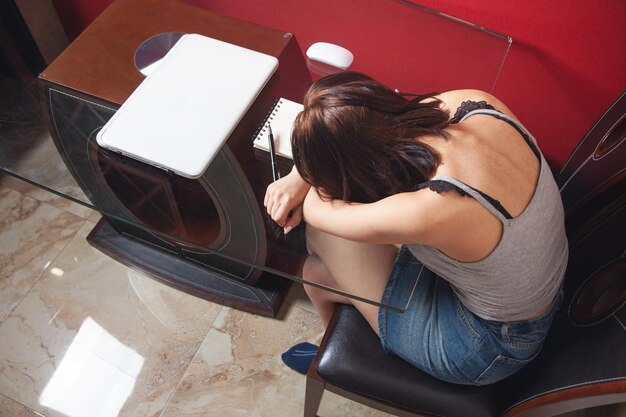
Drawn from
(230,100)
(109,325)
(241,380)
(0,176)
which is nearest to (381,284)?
(230,100)

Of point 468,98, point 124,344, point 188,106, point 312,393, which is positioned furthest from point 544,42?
point 124,344

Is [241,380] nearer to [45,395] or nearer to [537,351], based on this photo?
[45,395]

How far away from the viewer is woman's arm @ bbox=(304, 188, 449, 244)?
92 cm

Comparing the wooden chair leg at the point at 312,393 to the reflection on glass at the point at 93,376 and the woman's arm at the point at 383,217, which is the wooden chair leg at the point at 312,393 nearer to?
the woman's arm at the point at 383,217

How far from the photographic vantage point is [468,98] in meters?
1.10

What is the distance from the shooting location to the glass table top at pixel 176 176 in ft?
3.86

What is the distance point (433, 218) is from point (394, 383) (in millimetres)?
398

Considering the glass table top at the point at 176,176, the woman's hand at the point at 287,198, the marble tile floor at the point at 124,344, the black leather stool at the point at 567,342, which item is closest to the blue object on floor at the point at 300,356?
the marble tile floor at the point at 124,344

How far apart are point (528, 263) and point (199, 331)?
3.52 feet

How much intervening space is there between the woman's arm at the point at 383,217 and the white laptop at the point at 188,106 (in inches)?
10.3

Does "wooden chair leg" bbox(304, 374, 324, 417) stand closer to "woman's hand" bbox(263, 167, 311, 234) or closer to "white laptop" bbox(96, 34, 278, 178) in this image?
"woman's hand" bbox(263, 167, 311, 234)

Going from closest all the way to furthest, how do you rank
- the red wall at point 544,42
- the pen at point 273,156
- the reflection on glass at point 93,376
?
the pen at point 273,156 → the red wall at point 544,42 → the reflection on glass at point 93,376

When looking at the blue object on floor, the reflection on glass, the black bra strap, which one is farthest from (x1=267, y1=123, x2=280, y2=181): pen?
the reflection on glass

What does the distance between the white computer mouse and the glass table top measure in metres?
0.18
